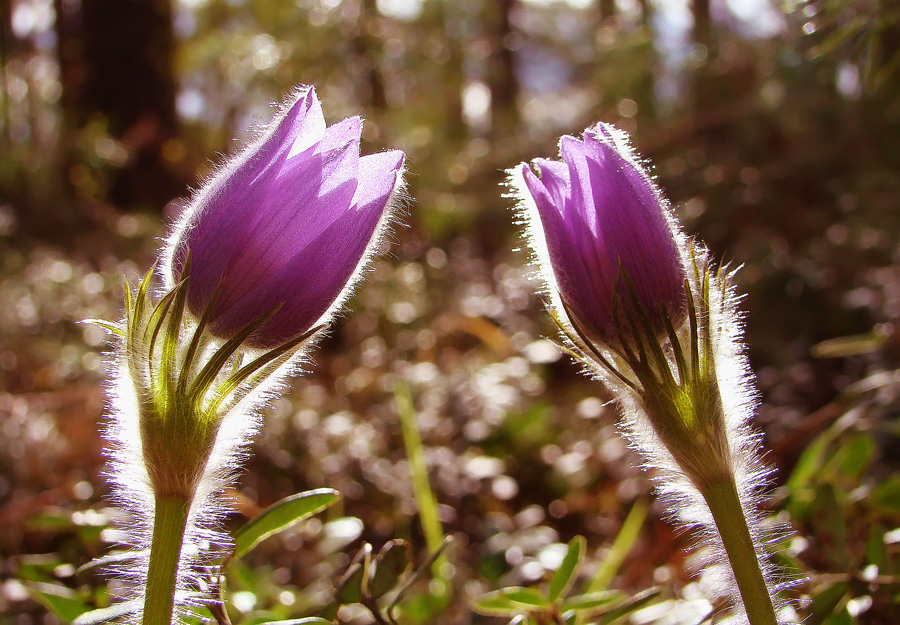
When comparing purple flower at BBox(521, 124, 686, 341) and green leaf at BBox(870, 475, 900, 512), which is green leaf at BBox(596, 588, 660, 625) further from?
green leaf at BBox(870, 475, 900, 512)

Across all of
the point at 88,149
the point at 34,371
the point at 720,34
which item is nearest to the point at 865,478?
the point at 720,34

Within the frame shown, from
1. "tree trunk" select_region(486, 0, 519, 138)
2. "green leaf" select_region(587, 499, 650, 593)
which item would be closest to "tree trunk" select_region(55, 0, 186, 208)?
"tree trunk" select_region(486, 0, 519, 138)

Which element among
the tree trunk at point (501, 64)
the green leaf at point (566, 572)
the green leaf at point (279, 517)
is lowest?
the green leaf at point (566, 572)

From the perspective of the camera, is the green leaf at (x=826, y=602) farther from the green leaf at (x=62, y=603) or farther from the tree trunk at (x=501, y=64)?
the tree trunk at (x=501, y=64)

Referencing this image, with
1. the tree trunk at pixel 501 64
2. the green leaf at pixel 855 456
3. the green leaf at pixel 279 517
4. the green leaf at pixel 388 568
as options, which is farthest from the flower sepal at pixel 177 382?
the tree trunk at pixel 501 64

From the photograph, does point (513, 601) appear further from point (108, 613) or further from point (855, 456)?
point (855, 456)

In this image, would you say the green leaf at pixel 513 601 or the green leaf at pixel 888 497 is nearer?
the green leaf at pixel 513 601

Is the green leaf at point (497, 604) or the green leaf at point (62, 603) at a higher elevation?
the green leaf at point (62, 603)
